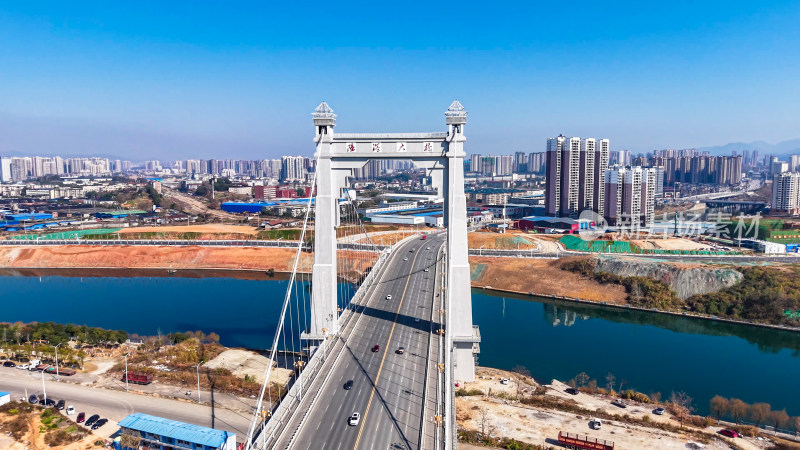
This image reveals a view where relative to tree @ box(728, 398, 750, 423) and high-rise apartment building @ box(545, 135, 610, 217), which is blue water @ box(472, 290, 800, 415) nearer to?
tree @ box(728, 398, 750, 423)

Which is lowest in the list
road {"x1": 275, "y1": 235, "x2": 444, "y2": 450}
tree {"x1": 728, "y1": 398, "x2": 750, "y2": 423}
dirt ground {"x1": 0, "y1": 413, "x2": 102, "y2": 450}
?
A: tree {"x1": 728, "y1": 398, "x2": 750, "y2": 423}

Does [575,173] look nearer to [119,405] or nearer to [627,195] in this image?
[627,195]

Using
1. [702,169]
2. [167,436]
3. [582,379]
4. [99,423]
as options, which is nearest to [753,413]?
[582,379]

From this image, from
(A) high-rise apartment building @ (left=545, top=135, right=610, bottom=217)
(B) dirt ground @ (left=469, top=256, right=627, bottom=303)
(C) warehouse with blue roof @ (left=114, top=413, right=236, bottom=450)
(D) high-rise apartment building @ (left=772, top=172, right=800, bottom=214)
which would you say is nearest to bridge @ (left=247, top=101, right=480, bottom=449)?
(C) warehouse with blue roof @ (left=114, top=413, right=236, bottom=450)

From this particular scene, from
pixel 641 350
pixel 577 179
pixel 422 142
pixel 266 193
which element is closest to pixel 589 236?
pixel 577 179

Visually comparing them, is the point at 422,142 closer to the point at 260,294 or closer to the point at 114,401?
the point at 114,401

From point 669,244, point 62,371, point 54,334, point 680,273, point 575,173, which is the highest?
point 575,173

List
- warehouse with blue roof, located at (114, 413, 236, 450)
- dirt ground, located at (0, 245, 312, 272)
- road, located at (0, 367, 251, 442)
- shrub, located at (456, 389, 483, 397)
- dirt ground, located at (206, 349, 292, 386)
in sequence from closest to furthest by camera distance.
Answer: warehouse with blue roof, located at (114, 413, 236, 450) < road, located at (0, 367, 251, 442) < shrub, located at (456, 389, 483, 397) < dirt ground, located at (206, 349, 292, 386) < dirt ground, located at (0, 245, 312, 272)
